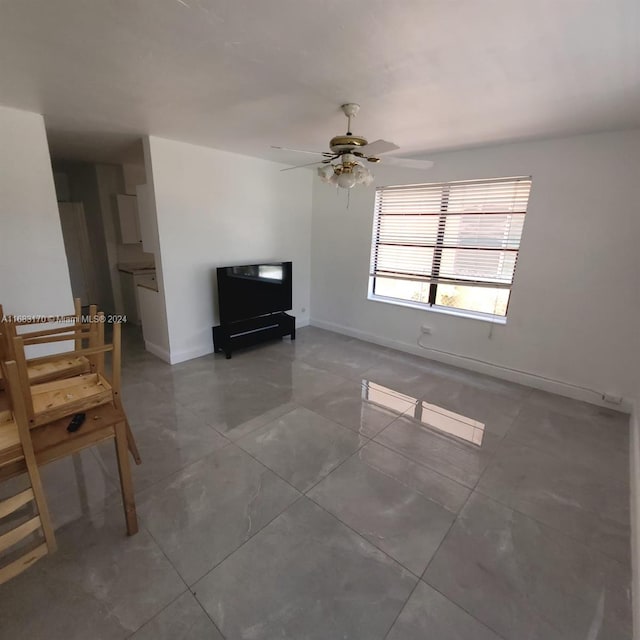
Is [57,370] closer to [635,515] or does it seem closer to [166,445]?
[166,445]

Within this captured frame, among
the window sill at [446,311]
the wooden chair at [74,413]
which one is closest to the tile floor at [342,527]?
the wooden chair at [74,413]

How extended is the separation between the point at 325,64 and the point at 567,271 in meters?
2.86

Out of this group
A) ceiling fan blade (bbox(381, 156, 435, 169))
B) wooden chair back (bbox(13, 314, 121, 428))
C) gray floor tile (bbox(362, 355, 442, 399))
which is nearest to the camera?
wooden chair back (bbox(13, 314, 121, 428))

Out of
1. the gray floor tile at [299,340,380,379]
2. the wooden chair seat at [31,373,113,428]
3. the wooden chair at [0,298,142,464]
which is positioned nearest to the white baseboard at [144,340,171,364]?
the gray floor tile at [299,340,380,379]

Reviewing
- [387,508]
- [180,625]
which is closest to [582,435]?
[387,508]

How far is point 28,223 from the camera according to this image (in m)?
2.71

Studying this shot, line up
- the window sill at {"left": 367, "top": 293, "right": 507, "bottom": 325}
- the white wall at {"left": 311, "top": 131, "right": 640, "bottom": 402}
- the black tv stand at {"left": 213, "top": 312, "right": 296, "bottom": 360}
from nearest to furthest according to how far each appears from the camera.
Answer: the white wall at {"left": 311, "top": 131, "right": 640, "bottom": 402}, the window sill at {"left": 367, "top": 293, "right": 507, "bottom": 325}, the black tv stand at {"left": 213, "top": 312, "right": 296, "bottom": 360}

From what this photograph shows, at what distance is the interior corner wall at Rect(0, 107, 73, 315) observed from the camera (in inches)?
101

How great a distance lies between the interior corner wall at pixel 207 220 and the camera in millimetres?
3389

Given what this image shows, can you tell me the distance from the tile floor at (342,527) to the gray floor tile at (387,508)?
0.4 inches

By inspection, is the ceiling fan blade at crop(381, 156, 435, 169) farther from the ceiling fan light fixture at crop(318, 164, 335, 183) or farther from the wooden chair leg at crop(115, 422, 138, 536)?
the wooden chair leg at crop(115, 422, 138, 536)

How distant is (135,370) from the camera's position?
11.7 ft

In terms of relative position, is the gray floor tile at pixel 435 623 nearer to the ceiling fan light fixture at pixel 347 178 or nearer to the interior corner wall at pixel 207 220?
the ceiling fan light fixture at pixel 347 178

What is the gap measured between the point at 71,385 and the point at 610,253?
4.19m
